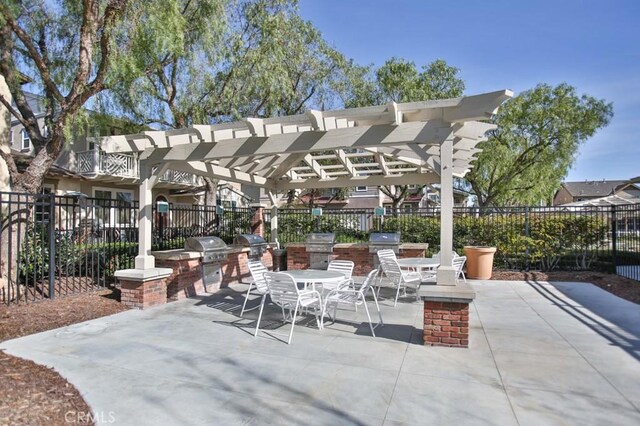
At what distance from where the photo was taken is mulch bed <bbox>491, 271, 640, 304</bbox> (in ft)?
24.5

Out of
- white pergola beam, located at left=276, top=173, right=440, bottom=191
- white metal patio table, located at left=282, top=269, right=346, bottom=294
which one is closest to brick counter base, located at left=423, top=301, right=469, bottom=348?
white metal patio table, located at left=282, top=269, right=346, bottom=294

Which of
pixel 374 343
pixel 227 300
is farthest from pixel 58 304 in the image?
pixel 374 343

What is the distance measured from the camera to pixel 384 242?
9555 mm

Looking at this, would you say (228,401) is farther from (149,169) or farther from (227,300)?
(149,169)

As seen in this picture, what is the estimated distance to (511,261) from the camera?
A: 10.4 m

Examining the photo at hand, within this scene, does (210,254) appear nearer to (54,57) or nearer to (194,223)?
(194,223)

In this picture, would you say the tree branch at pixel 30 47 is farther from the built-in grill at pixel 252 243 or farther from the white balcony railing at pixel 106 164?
the white balcony railing at pixel 106 164

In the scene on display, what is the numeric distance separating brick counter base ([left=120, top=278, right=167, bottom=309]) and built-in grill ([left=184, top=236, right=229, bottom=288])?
1.12m

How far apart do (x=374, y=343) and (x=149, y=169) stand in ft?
15.8

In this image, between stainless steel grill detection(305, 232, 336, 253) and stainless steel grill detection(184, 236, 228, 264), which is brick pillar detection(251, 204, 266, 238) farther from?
stainless steel grill detection(184, 236, 228, 264)

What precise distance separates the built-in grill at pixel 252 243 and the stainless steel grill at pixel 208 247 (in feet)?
3.74

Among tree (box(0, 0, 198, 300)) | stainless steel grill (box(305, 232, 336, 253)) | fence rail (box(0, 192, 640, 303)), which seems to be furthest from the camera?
stainless steel grill (box(305, 232, 336, 253))

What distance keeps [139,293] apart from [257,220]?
475 centimetres

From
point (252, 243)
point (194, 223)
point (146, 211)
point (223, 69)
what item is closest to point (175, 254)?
point (146, 211)
